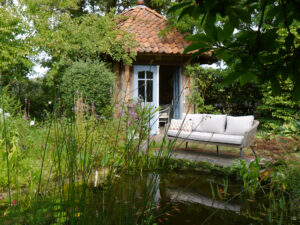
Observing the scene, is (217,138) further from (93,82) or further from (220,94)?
(220,94)

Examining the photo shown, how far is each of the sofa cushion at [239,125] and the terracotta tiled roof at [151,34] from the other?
337 centimetres

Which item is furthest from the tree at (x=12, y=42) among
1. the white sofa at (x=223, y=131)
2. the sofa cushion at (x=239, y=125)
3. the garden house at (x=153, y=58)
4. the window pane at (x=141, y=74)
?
the sofa cushion at (x=239, y=125)

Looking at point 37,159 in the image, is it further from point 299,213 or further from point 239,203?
point 299,213

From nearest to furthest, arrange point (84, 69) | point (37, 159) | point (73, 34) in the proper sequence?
point (37, 159) → point (84, 69) → point (73, 34)

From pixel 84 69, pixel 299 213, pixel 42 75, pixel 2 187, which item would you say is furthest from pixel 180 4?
pixel 42 75

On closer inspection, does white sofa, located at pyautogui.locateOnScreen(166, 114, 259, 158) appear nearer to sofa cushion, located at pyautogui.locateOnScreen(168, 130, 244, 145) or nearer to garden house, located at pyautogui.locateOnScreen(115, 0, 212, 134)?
sofa cushion, located at pyautogui.locateOnScreen(168, 130, 244, 145)

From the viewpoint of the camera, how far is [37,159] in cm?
334

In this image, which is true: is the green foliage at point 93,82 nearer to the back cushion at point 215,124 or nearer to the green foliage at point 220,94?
the back cushion at point 215,124

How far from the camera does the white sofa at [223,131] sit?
4.51 m

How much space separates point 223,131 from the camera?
513cm

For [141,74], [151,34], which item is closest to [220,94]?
[141,74]

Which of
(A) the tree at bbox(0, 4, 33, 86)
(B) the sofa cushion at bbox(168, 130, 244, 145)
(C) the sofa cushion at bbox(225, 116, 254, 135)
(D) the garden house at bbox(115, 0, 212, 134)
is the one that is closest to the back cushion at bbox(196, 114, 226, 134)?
(C) the sofa cushion at bbox(225, 116, 254, 135)

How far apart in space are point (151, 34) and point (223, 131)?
4.46 metres

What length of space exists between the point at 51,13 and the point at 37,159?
5674 mm
